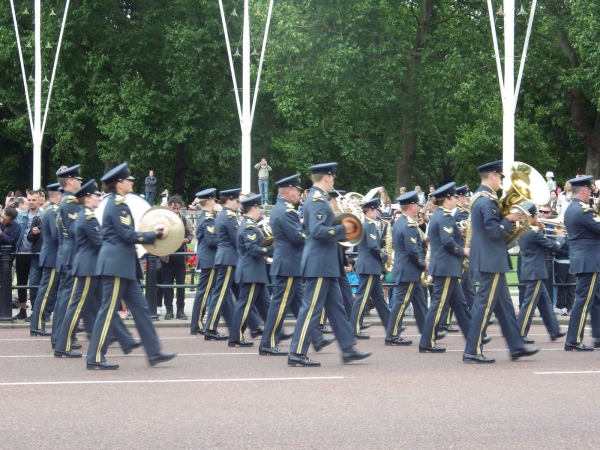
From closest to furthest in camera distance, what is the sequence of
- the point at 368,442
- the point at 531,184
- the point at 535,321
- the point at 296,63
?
1. the point at 368,442
2. the point at 531,184
3. the point at 535,321
4. the point at 296,63

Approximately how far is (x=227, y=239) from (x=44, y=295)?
2445mm

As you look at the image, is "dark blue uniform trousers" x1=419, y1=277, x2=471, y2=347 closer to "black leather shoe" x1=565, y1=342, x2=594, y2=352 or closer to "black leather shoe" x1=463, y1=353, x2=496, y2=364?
"black leather shoe" x1=463, y1=353, x2=496, y2=364

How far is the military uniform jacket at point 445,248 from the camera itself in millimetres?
12359

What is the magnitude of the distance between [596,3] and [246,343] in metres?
25.2

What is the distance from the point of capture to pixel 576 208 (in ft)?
39.6

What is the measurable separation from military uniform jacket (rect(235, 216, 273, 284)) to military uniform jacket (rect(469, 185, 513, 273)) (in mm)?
2621

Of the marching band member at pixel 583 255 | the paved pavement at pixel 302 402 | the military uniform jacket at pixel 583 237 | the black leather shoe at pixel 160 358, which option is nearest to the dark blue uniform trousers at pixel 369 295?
the paved pavement at pixel 302 402

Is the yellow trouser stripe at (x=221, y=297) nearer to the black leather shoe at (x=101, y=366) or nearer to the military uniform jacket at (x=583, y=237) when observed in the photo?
the black leather shoe at (x=101, y=366)

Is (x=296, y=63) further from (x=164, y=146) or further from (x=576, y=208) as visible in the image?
(x=576, y=208)

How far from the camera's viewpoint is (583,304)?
39.6ft

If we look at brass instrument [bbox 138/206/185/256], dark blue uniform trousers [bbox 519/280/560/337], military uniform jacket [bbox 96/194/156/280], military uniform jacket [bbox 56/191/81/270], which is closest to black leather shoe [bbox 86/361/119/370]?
military uniform jacket [bbox 96/194/156/280]

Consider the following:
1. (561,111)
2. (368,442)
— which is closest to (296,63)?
(561,111)

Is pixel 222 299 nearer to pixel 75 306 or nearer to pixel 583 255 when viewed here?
pixel 75 306

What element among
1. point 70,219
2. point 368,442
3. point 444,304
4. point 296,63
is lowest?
point 368,442
